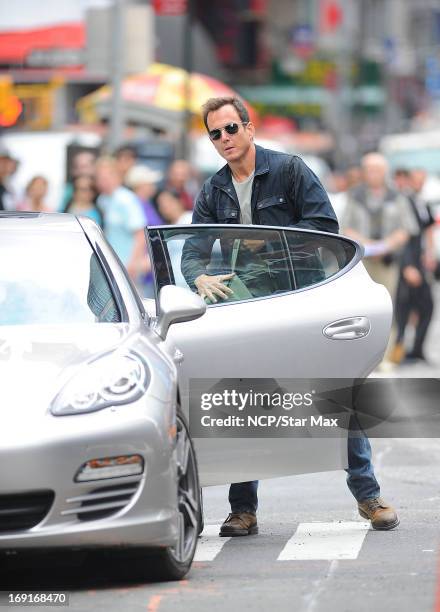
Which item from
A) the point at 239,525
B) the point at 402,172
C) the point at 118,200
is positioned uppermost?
the point at 239,525

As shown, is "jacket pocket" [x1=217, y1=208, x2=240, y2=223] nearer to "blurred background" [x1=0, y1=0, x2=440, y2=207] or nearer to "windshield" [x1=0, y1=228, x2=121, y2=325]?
"windshield" [x1=0, y1=228, x2=121, y2=325]

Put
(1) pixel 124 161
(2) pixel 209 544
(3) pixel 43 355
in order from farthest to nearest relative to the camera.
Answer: (1) pixel 124 161
(2) pixel 209 544
(3) pixel 43 355

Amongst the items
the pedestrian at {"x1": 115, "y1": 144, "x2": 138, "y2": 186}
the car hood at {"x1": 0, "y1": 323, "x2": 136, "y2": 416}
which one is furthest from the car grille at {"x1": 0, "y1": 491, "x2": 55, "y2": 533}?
the pedestrian at {"x1": 115, "y1": 144, "x2": 138, "y2": 186}

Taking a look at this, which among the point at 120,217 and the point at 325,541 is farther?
the point at 120,217

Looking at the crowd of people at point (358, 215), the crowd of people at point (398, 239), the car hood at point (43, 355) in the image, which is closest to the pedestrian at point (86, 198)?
the crowd of people at point (358, 215)

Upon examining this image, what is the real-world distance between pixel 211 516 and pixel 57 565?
171 centimetres

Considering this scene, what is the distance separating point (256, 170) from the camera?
26.0 ft

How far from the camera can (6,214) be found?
297 inches

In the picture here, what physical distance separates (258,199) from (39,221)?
103 centimetres

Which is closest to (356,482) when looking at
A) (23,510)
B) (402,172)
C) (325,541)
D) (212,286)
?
(325,541)

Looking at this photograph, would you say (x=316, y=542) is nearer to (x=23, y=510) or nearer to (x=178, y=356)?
(x=178, y=356)

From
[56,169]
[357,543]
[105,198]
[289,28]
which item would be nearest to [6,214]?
[357,543]

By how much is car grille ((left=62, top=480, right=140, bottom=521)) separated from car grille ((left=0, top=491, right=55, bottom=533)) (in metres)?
0.08

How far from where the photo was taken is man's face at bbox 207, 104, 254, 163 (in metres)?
7.86
